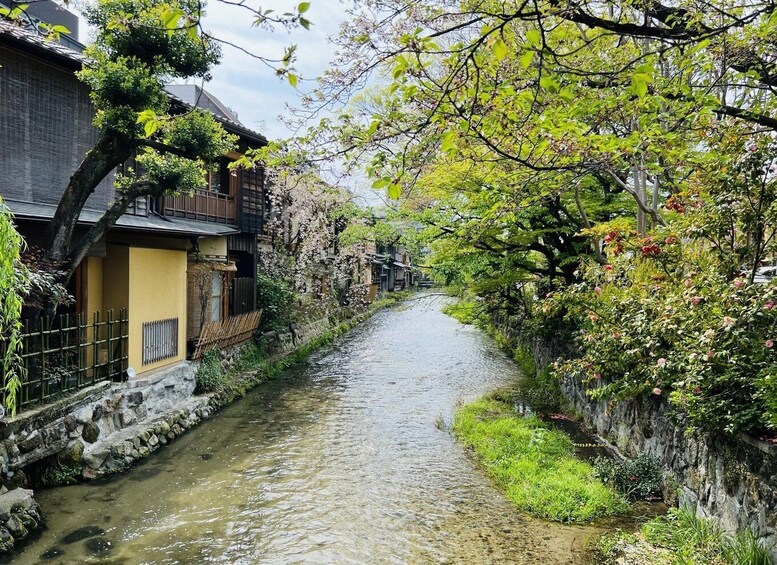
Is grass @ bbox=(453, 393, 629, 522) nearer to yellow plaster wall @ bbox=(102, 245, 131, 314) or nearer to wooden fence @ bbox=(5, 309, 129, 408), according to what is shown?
wooden fence @ bbox=(5, 309, 129, 408)

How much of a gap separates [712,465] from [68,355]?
1012 cm

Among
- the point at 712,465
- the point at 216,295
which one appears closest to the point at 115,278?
the point at 216,295

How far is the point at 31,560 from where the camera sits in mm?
6062

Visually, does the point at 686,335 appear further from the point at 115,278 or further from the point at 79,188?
the point at 115,278

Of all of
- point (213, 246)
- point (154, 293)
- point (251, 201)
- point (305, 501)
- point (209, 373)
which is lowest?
point (305, 501)

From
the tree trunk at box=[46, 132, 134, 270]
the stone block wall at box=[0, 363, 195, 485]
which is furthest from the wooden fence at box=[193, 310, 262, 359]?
the tree trunk at box=[46, 132, 134, 270]

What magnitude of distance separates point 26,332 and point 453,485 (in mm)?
7203

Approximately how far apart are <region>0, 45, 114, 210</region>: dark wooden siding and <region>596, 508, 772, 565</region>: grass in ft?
41.1

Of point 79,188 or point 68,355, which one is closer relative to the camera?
point 79,188

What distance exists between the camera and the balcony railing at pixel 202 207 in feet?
51.0

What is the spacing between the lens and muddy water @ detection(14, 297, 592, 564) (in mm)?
6453

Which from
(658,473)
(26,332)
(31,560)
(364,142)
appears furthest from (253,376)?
(364,142)

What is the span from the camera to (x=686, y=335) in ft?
20.9

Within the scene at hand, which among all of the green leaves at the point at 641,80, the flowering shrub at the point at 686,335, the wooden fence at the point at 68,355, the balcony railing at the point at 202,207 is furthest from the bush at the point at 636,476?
the balcony railing at the point at 202,207
